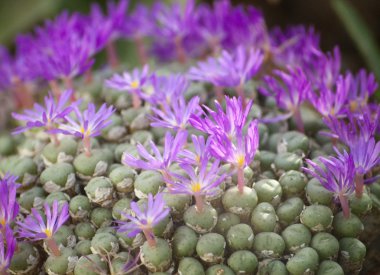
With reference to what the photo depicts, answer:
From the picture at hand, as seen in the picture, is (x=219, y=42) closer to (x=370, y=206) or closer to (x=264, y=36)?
(x=264, y=36)

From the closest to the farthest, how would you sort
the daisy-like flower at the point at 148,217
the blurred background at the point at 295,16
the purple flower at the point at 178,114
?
the daisy-like flower at the point at 148,217, the purple flower at the point at 178,114, the blurred background at the point at 295,16

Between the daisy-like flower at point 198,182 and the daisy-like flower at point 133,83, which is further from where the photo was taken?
the daisy-like flower at point 133,83

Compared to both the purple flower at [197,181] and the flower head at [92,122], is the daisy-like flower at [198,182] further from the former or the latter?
the flower head at [92,122]

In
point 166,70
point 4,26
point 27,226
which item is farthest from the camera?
point 4,26

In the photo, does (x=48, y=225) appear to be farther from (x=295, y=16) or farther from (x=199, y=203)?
(x=295, y=16)

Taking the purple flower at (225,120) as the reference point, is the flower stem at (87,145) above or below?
below

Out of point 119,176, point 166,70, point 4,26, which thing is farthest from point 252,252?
point 4,26

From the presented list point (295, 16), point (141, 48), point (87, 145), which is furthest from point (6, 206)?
point (295, 16)

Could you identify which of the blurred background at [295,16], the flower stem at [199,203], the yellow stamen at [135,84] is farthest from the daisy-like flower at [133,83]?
the blurred background at [295,16]
